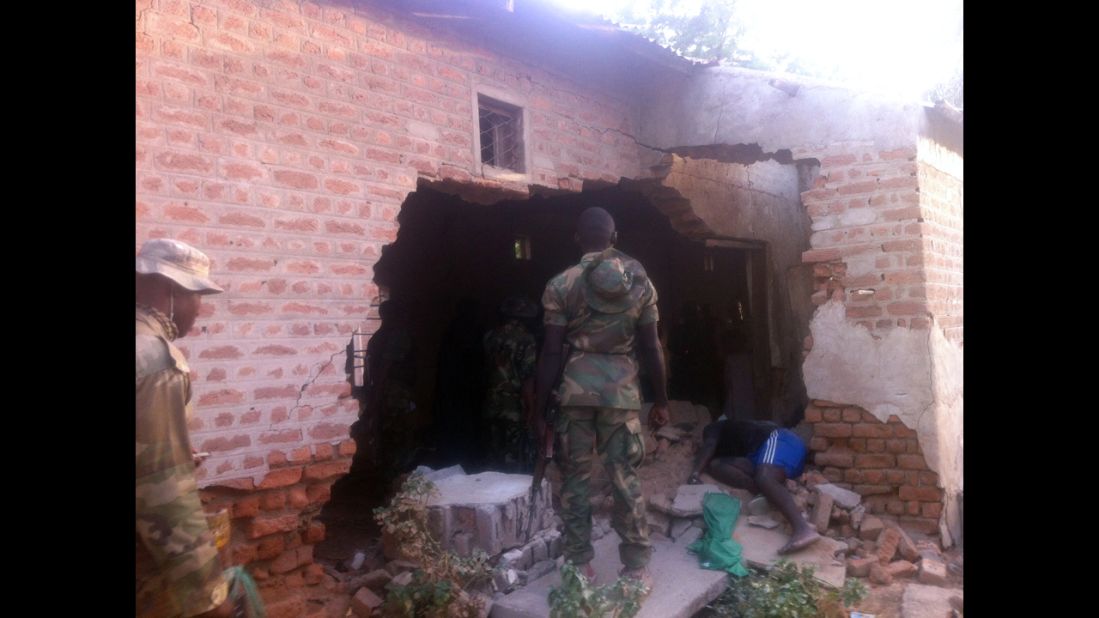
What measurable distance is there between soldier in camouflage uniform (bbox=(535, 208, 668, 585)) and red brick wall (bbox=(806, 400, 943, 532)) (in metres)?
1.89

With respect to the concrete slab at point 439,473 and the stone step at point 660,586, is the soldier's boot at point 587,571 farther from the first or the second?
the concrete slab at point 439,473

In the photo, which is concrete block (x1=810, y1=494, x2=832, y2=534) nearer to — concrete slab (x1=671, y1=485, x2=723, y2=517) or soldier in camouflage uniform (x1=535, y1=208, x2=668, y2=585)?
concrete slab (x1=671, y1=485, x2=723, y2=517)

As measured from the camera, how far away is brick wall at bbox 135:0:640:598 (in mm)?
3166

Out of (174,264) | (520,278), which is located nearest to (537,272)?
(520,278)

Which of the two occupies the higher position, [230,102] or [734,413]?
[230,102]

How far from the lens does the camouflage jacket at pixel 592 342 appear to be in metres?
3.71

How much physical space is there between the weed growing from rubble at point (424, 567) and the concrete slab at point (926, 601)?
2407 mm

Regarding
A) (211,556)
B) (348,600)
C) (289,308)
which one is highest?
(289,308)

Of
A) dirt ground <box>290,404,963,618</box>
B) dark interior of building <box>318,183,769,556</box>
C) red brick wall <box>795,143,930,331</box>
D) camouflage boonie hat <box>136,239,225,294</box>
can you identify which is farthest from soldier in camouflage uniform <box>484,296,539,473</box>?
camouflage boonie hat <box>136,239,225,294</box>

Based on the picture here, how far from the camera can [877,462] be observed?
4.80 m
